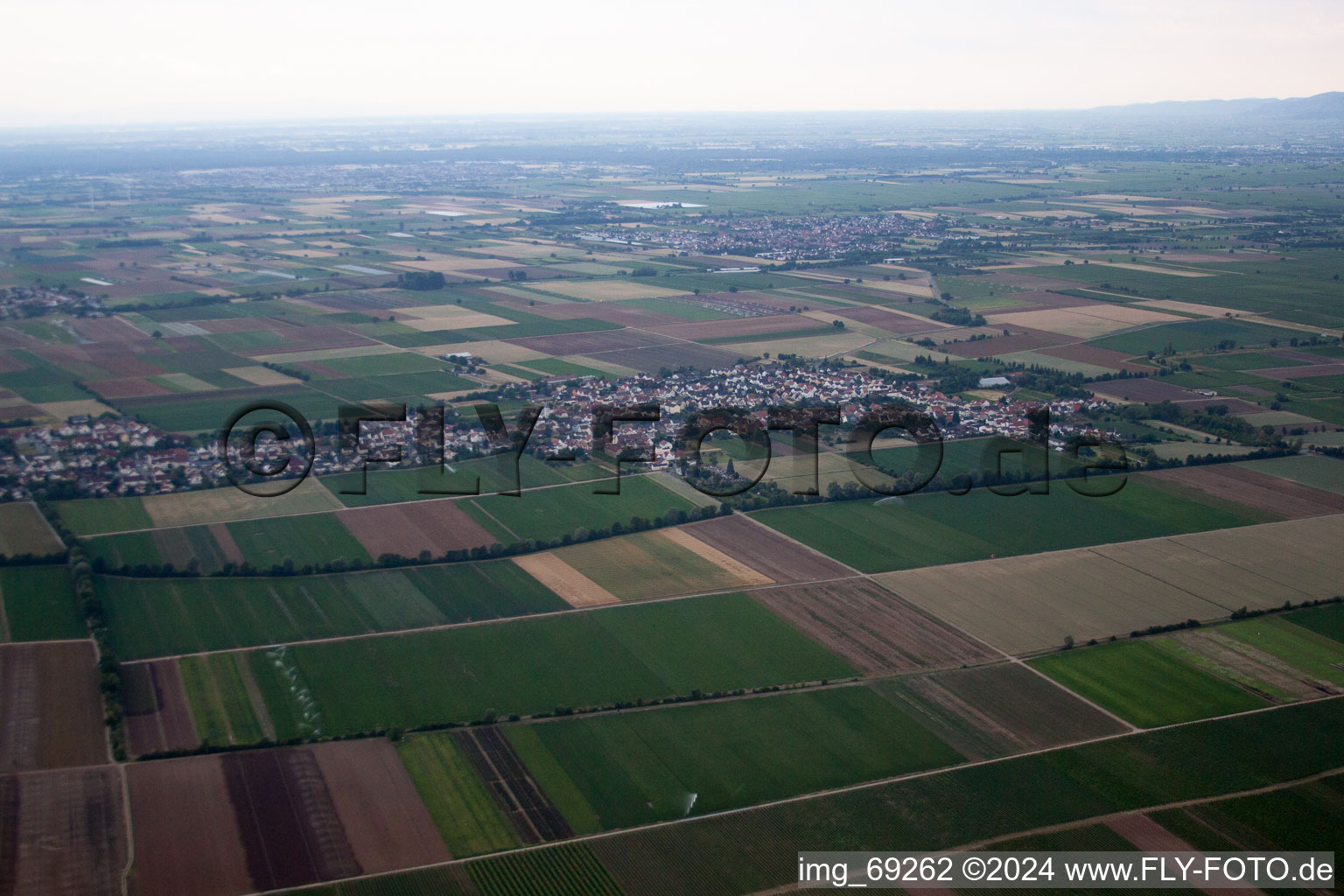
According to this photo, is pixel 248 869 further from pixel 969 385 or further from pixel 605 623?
pixel 969 385

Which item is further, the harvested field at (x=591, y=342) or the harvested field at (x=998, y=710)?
the harvested field at (x=591, y=342)

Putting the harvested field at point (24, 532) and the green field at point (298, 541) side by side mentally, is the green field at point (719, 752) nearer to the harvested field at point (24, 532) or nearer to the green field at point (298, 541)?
the green field at point (298, 541)

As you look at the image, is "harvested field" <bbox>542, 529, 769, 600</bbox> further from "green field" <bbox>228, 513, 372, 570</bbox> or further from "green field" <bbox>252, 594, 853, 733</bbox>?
"green field" <bbox>228, 513, 372, 570</bbox>

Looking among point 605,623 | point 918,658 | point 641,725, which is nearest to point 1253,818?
point 918,658

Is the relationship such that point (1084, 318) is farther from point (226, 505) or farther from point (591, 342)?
point (226, 505)

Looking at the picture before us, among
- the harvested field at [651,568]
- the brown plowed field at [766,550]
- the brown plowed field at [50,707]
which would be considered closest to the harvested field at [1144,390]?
the brown plowed field at [766,550]

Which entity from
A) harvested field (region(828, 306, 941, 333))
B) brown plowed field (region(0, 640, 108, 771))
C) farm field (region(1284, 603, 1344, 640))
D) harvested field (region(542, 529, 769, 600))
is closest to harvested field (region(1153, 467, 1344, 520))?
farm field (region(1284, 603, 1344, 640))
